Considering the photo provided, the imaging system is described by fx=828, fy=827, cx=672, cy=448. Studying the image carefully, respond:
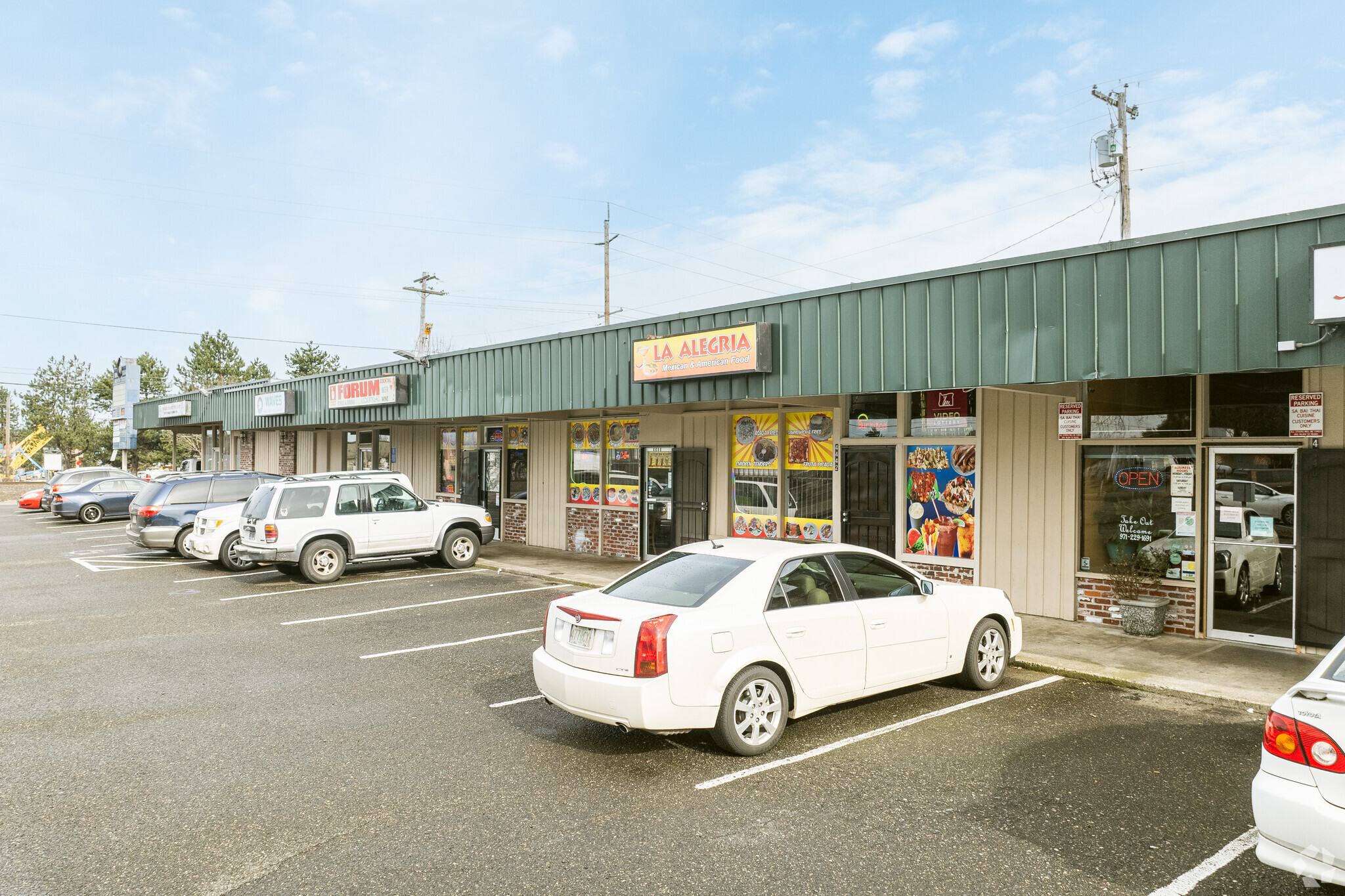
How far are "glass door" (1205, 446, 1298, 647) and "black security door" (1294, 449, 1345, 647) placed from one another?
112mm

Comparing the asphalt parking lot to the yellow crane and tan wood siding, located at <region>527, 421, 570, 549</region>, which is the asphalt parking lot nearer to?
tan wood siding, located at <region>527, 421, 570, 549</region>

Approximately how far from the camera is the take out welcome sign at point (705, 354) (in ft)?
35.7

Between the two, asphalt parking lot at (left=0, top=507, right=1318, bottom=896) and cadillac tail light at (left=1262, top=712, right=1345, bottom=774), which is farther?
asphalt parking lot at (left=0, top=507, right=1318, bottom=896)

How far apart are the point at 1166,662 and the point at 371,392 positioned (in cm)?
1697

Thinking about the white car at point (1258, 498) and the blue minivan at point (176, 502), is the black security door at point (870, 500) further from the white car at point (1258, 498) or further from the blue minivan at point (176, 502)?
the blue minivan at point (176, 502)

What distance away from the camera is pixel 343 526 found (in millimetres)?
13656

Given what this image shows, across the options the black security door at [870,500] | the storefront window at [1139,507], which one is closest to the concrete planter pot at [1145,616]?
the storefront window at [1139,507]

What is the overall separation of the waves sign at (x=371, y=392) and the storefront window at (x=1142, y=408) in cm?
1444

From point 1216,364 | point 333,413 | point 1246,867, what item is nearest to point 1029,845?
point 1246,867

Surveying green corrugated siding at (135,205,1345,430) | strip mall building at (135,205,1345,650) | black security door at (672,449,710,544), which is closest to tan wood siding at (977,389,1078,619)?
strip mall building at (135,205,1345,650)

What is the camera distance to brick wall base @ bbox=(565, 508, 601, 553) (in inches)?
661

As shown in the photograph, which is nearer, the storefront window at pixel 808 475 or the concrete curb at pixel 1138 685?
the concrete curb at pixel 1138 685

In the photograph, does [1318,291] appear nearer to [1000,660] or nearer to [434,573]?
[1000,660]

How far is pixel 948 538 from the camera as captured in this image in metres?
11.1
